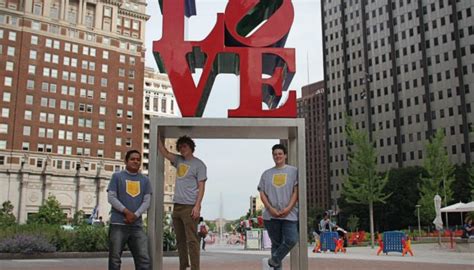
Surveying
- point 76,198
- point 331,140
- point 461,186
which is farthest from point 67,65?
point 461,186

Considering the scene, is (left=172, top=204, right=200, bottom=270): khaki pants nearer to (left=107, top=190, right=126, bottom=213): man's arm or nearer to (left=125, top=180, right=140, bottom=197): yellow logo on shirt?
(left=125, top=180, right=140, bottom=197): yellow logo on shirt

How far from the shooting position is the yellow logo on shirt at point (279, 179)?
6195mm

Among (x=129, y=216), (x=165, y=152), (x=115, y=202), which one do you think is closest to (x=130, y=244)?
(x=129, y=216)

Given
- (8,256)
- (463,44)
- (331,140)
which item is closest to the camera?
(8,256)

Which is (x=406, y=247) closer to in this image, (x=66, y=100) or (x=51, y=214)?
(x=51, y=214)

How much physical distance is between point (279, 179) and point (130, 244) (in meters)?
2.04

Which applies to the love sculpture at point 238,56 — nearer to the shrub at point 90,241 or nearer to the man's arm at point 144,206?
the man's arm at point 144,206

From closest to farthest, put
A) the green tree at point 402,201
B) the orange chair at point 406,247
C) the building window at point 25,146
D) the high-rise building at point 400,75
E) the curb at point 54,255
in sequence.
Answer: the curb at point 54,255 < the orange chair at point 406,247 < the green tree at point 402,201 < the high-rise building at point 400,75 < the building window at point 25,146

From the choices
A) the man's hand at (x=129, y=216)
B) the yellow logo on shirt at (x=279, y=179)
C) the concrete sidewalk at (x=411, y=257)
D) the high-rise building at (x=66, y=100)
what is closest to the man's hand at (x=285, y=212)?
the yellow logo on shirt at (x=279, y=179)

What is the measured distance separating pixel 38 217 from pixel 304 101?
3399 inches

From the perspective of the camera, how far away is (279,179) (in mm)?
6223

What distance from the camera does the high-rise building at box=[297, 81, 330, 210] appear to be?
131375mm

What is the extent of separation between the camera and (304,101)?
13500 cm

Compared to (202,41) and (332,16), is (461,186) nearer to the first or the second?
(332,16)
